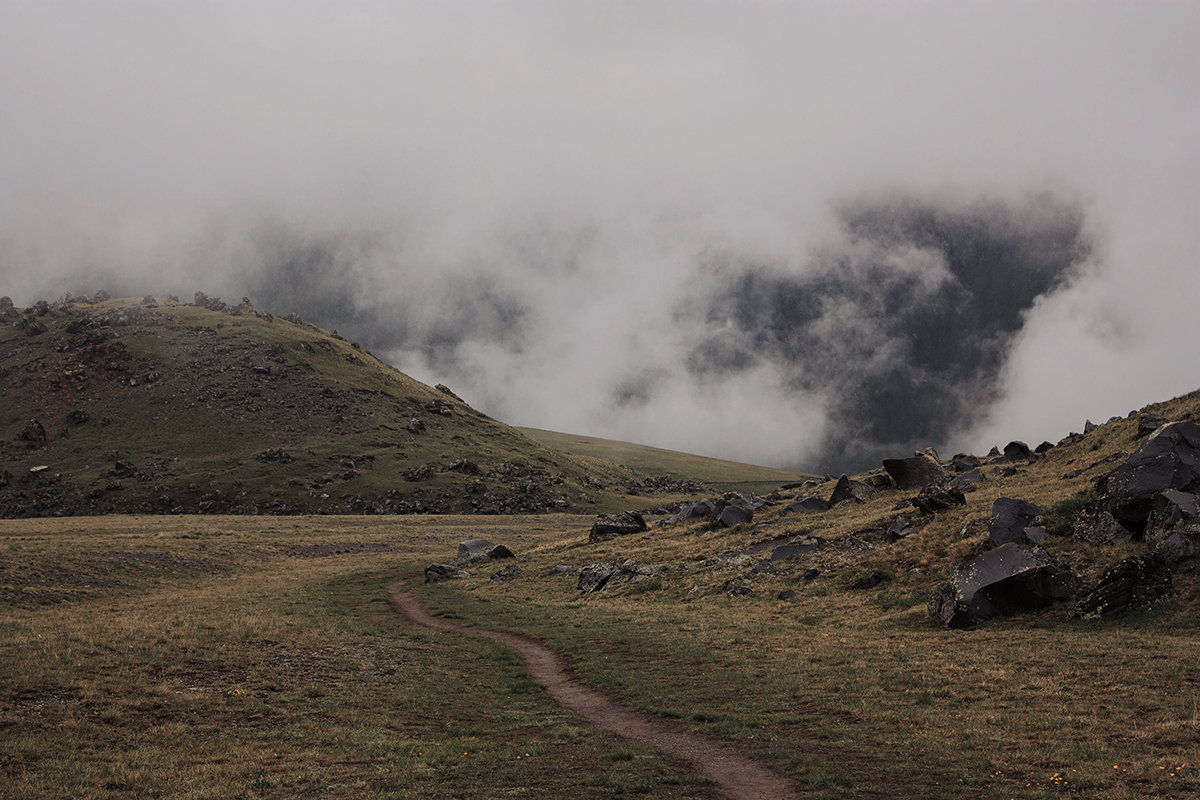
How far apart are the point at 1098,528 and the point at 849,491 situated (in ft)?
102

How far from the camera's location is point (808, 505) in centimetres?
6681

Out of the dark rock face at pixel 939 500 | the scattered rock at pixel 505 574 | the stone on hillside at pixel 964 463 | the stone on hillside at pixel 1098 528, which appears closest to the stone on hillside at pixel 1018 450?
the stone on hillside at pixel 964 463

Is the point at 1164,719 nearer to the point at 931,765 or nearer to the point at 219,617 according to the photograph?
the point at 931,765

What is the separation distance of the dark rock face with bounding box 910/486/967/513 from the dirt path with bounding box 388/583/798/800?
1104 inches

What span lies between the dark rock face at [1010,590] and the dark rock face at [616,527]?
4678cm

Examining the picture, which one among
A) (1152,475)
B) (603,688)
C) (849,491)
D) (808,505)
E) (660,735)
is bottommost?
(603,688)

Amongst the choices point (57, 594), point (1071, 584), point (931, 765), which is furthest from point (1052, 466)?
point (57, 594)

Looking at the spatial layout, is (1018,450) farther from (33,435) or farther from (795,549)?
(33,435)

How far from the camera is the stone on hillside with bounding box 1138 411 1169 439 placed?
4762cm

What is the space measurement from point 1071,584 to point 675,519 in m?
48.2

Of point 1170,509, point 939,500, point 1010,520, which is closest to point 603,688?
point 1010,520

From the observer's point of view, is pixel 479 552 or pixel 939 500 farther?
pixel 479 552

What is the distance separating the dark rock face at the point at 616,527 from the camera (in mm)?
76812

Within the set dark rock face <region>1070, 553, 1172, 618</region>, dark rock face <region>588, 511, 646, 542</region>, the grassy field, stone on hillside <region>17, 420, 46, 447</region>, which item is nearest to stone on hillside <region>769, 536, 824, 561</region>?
the grassy field
